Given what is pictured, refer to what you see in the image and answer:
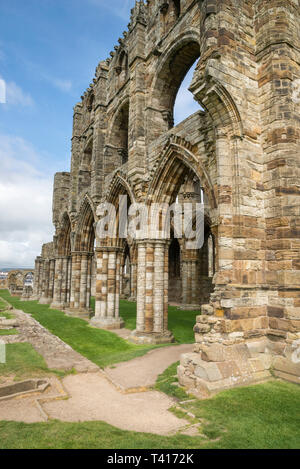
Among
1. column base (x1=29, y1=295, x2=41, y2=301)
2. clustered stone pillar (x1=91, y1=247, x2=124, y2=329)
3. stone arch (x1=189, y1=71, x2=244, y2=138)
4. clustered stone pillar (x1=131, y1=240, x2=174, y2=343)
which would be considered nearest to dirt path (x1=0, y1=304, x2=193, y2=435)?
clustered stone pillar (x1=131, y1=240, x2=174, y2=343)

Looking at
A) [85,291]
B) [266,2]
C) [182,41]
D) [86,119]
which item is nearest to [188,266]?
[85,291]

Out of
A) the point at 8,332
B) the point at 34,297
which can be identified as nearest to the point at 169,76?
the point at 8,332

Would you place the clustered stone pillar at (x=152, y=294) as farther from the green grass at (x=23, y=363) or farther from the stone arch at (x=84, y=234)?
the stone arch at (x=84, y=234)

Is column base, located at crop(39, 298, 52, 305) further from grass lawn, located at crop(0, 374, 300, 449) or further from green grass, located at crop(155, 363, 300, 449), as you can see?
grass lawn, located at crop(0, 374, 300, 449)

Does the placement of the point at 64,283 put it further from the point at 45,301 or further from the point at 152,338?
the point at 152,338

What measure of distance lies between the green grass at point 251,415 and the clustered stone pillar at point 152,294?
4.17m

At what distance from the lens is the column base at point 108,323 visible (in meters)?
12.1

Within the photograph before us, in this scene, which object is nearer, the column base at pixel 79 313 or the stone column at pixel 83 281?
the column base at pixel 79 313

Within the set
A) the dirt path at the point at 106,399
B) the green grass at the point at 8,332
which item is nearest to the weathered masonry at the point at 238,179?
the dirt path at the point at 106,399

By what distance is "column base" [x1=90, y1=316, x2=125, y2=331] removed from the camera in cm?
1212

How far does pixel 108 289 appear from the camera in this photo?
12516 mm

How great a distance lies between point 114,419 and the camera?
4.14 metres

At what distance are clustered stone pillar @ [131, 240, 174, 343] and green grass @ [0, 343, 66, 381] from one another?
335 centimetres

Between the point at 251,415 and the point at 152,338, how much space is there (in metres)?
5.52
